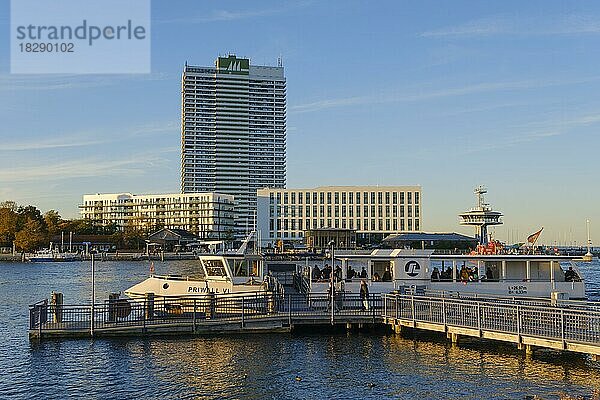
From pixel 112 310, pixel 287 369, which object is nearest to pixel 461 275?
pixel 287 369

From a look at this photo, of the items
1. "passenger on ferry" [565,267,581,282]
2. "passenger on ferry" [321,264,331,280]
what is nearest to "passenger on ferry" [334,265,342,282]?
"passenger on ferry" [321,264,331,280]

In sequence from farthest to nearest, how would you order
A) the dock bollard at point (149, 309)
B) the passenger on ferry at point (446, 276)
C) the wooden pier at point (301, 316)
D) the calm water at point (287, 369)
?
1. the passenger on ferry at point (446, 276)
2. the dock bollard at point (149, 309)
3. the wooden pier at point (301, 316)
4. the calm water at point (287, 369)

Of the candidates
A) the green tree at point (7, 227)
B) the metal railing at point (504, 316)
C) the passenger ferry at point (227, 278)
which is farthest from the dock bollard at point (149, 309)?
the green tree at point (7, 227)

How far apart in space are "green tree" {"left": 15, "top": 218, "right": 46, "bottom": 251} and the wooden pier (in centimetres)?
14526

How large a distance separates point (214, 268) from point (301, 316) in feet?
30.7

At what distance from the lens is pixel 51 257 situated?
543 feet

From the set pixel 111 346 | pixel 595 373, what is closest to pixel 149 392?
pixel 111 346

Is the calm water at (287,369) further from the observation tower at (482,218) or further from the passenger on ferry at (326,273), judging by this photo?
the observation tower at (482,218)

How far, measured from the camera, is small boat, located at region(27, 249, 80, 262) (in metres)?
163

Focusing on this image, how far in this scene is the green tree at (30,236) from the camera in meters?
174

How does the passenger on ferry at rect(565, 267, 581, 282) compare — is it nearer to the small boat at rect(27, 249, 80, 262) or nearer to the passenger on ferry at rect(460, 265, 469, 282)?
the passenger on ferry at rect(460, 265, 469, 282)

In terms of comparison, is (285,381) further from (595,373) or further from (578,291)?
(578,291)

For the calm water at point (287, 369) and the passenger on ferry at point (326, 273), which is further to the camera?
the passenger on ferry at point (326, 273)

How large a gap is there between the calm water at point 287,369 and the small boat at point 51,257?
441ft
